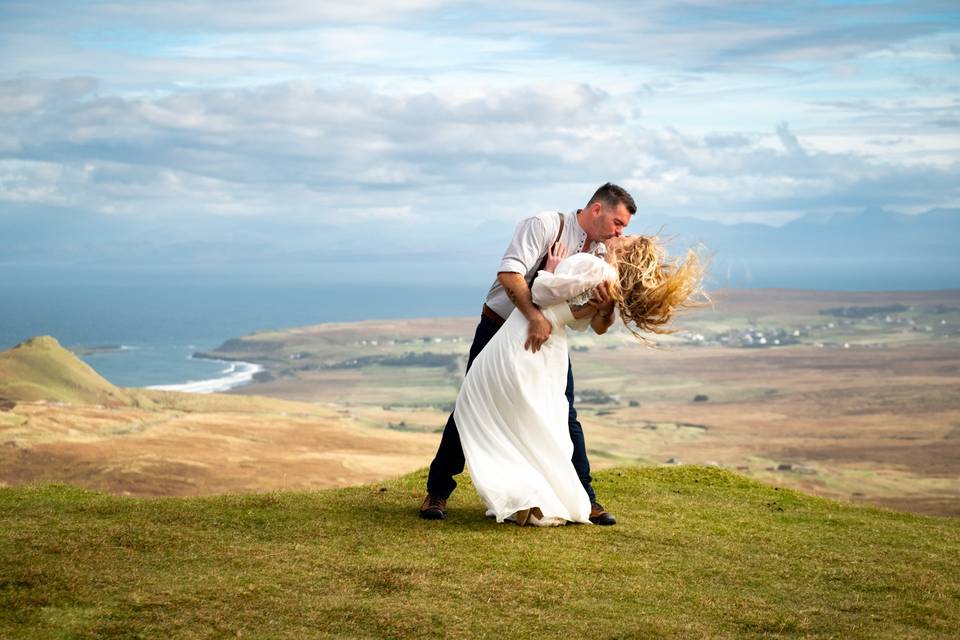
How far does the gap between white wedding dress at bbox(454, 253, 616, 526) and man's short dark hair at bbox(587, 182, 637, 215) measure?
2.90ft

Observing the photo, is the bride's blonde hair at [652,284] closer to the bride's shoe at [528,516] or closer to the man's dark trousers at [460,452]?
the man's dark trousers at [460,452]

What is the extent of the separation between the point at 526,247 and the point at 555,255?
0.96 feet

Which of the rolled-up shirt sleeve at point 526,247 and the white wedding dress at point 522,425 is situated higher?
the rolled-up shirt sleeve at point 526,247

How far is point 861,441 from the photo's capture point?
325ft

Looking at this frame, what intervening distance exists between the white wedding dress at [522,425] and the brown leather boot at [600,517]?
0.28 meters

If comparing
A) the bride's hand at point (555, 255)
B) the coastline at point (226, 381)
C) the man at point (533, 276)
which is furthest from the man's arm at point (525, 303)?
the coastline at point (226, 381)

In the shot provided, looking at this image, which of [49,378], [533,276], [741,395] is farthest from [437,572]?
[741,395]

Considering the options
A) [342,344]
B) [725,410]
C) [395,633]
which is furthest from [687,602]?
[342,344]

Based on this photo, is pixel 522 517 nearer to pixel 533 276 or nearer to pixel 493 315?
pixel 493 315

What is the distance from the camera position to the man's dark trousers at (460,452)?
9.70 meters

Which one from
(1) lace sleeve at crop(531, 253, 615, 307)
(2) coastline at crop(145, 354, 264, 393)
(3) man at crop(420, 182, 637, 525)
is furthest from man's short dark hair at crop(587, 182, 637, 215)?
(2) coastline at crop(145, 354, 264, 393)

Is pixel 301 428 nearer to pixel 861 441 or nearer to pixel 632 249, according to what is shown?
pixel 632 249

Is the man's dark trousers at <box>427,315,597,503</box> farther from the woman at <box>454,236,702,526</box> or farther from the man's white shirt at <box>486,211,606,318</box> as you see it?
the man's white shirt at <box>486,211,606,318</box>

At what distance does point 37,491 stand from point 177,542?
362cm
